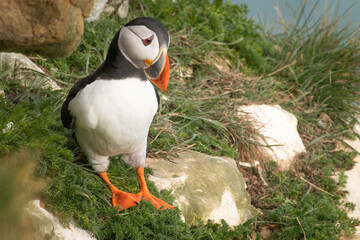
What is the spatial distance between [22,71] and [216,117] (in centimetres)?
217

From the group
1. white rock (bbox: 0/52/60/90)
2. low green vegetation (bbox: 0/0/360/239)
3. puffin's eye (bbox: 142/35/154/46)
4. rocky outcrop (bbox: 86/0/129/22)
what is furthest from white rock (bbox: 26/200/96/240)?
rocky outcrop (bbox: 86/0/129/22)

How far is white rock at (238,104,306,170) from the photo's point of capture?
481 centimetres

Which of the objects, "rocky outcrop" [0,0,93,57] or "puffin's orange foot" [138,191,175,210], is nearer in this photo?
"rocky outcrop" [0,0,93,57]

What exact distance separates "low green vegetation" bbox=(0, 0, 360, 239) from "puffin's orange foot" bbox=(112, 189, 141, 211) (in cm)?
5

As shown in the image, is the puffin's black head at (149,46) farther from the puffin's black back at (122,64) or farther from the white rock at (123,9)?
the white rock at (123,9)

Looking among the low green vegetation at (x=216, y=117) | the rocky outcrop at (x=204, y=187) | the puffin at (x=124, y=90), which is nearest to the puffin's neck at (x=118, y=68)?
the puffin at (x=124, y=90)

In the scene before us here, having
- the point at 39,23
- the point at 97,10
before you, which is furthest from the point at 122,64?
the point at 97,10

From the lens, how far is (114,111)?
2.53 meters

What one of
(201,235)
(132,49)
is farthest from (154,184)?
(132,49)

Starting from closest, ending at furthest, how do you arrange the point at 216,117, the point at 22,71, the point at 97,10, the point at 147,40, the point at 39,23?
the point at 39,23, the point at 147,40, the point at 22,71, the point at 216,117, the point at 97,10

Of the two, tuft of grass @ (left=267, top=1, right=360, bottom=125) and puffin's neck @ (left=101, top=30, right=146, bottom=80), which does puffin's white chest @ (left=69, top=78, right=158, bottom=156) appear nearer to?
puffin's neck @ (left=101, top=30, right=146, bottom=80)

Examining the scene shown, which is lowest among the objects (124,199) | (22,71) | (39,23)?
(22,71)

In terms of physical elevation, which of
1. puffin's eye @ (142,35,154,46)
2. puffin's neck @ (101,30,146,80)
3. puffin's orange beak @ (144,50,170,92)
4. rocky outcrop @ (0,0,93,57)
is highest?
rocky outcrop @ (0,0,93,57)

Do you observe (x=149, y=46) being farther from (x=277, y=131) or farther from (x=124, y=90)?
(x=277, y=131)
